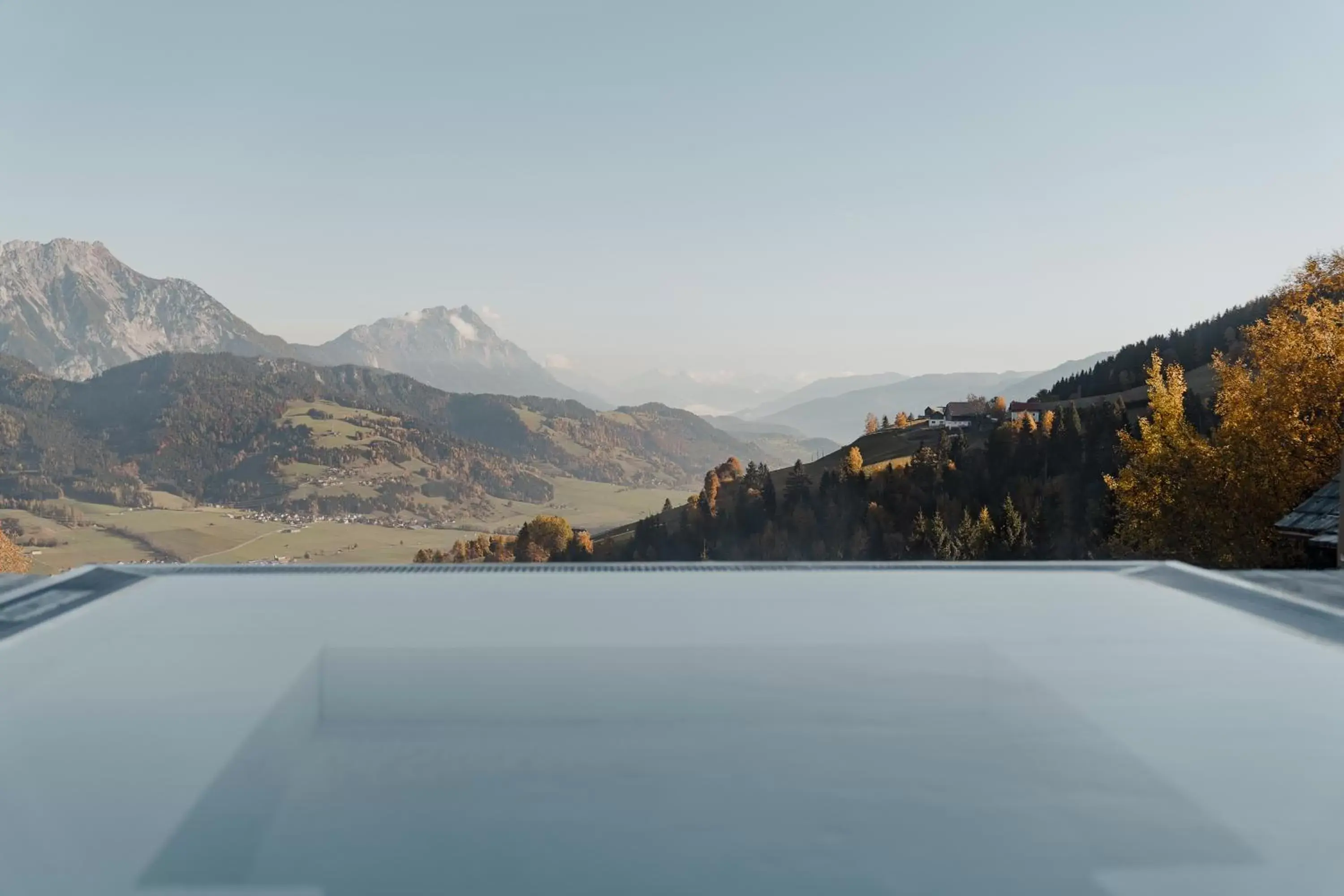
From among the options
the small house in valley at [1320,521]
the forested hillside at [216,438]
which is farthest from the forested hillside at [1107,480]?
the forested hillside at [216,438]

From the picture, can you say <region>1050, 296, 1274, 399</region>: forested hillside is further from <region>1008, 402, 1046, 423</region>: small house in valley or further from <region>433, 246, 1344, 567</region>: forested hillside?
<region>1008, 402, 1046, 423</region>: small house in valley

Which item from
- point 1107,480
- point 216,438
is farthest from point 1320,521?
point 216,438

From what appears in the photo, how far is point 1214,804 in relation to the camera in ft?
8.53

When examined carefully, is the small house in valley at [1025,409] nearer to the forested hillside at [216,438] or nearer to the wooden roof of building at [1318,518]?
the wooden roof of building at [1318,518]

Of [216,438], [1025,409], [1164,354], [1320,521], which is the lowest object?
[1320,521]

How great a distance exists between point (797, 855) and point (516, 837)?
658 millimetres

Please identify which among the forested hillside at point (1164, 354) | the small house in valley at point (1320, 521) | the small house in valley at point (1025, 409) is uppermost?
the forested hillside at point (1164, 354)

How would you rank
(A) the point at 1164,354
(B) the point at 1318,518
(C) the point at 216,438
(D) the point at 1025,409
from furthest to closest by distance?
(C) the point at 216,438 < (A) the point at 1164,354 < (D) the point at 1025,409 < (B) the point at 1318,518

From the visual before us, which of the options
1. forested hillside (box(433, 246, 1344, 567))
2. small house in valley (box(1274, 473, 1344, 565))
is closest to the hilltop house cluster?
forested hillside (box(433, 246, 1344, 567))

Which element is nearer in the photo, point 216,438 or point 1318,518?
point 1318,518

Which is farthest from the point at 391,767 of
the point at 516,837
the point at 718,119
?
the point at 718,119

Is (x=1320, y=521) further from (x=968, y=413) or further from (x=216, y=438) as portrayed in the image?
(x=216, y=438)

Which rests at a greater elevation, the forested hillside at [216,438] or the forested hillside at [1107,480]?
the forested hillside at [216,438]

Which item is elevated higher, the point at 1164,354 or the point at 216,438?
the point at 216,438
